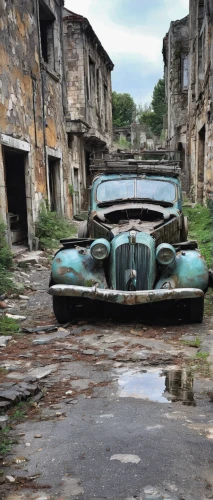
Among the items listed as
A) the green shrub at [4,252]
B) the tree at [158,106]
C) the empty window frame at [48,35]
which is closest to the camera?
the green shrub at [4,252]

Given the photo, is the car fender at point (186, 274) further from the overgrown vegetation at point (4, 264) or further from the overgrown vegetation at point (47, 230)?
the overgrown vegetation at point (47, 230)

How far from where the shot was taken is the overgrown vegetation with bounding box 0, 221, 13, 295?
21.6ft

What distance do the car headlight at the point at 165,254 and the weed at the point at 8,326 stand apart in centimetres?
186

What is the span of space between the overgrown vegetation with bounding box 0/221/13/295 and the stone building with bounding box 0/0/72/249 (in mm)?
533

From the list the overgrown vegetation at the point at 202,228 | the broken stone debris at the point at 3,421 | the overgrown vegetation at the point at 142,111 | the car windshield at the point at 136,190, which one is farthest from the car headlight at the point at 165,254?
the overgrown vegetation at the point at 142,111

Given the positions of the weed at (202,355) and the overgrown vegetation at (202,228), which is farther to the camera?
the overgrown vegetation at (202,228)

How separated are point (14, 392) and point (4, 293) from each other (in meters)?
3.58

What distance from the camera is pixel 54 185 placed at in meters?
12.8

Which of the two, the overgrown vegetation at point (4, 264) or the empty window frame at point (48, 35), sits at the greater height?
the empty window frame at point (48, 35)

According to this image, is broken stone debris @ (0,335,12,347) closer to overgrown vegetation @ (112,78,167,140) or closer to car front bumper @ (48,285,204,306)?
car front bumper @ (48,285,204,306)

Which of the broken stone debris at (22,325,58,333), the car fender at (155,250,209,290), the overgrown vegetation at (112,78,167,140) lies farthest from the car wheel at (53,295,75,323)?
the overgrown vegetation at (112,78,167,140)

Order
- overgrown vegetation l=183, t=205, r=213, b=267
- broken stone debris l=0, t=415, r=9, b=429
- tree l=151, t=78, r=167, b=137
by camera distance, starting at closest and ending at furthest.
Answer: broken stone debris l=0, t=415, r=9, b=429, overgrown vegetation l=183, t=205, r=213, b=267, tree l=151, t=78, r=167, b=137

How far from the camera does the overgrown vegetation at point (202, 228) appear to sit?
7924 mm

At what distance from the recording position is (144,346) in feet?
13.5
